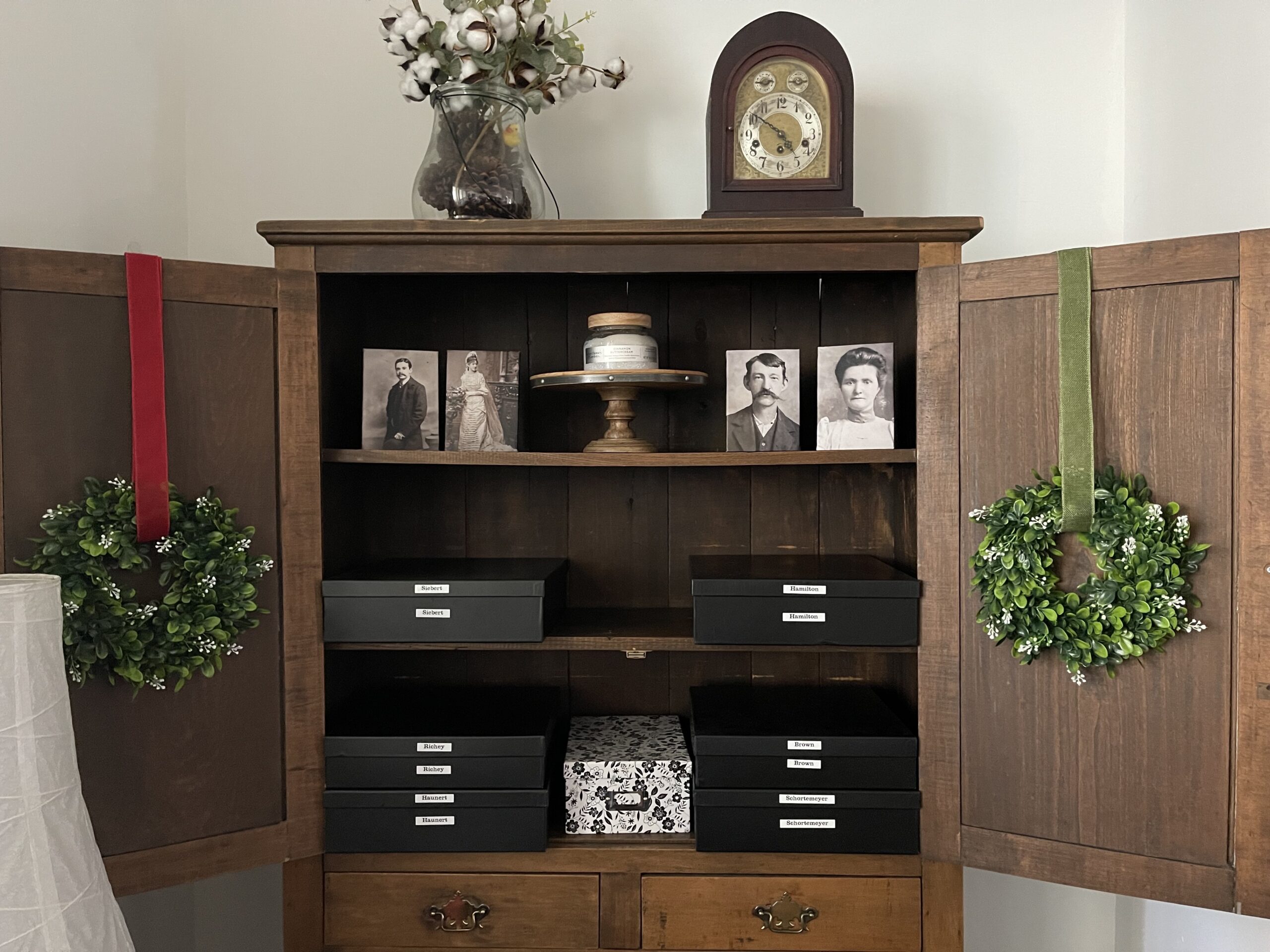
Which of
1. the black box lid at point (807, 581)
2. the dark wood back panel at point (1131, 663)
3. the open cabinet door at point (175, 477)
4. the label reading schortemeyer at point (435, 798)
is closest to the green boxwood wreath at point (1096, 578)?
the dark wood back panel at point (1131, 663)

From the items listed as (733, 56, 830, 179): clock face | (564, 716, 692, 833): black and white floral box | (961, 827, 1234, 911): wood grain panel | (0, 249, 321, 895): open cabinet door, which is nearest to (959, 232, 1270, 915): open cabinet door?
(961, 827, 1234, 911): wood grain panel

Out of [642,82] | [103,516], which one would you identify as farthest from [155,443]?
[642,82]

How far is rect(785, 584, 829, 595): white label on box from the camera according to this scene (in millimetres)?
1380

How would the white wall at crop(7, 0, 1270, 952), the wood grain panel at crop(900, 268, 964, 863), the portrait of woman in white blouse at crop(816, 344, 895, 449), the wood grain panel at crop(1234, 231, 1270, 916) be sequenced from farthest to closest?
the white wall at crop(7, 0, 1270, 952)
the portrait of woman in white blouse at crop(816, 344, 895, 449)
the wood grain panel at crop(900, 268, 964, 863)
the wood grain panel at crop(1234, 231, 1270, 916)

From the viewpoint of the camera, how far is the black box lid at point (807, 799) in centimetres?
137

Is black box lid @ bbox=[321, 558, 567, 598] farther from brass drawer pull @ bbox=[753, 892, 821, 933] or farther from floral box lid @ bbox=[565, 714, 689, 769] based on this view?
brass drawer pull @ bbox=[753, 892, 821, 933]

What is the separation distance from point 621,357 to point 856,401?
424 millimetres

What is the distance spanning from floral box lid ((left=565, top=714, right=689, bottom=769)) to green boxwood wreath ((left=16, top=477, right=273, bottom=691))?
24.7 inches

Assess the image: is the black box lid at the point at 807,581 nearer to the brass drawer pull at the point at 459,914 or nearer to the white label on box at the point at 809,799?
the white label on box at the point at 809,799

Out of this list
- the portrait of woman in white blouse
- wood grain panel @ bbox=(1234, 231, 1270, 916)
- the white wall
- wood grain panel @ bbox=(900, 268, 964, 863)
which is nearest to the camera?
wood grain panel @ bbox=(1234, 231, 1270, 916)

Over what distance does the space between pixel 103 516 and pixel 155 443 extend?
0.43ft

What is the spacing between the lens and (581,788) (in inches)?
57.1

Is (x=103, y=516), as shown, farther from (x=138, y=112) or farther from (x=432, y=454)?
(x=138, y=112)

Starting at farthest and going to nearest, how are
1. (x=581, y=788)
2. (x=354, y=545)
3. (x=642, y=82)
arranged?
(x=642, y=82) < (x=354, y=545) < (x=581, y=788)
